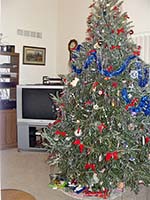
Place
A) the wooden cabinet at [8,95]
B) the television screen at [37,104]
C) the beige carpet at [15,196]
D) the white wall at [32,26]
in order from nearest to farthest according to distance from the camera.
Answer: the beige carpet at [15,196] < the television screen at [37,104] < the wooden cabinet at [8,95] < the white wall at [32,26]

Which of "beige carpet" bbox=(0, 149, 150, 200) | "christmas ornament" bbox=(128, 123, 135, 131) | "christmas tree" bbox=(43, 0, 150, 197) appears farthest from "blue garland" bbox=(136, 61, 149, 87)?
"beige carpet" bbox=(0, 149, 150, 200)

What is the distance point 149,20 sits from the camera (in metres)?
5.12

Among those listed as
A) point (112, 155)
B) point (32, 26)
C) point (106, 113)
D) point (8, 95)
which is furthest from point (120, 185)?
point (32, 26)

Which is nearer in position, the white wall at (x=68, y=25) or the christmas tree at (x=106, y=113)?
the christmas tree at (x=106, y=113)

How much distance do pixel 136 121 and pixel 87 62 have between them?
654mm

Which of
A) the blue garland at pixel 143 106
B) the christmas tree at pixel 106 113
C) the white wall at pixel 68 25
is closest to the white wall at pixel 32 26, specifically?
the white wall at pixel 68 25

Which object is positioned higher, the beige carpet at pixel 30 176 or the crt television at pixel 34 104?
the crt television at pixel 34 104

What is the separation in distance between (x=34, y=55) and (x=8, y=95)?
1123 mm

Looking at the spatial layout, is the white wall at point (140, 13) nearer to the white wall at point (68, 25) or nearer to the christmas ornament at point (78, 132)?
the white wall at point (68, 25)

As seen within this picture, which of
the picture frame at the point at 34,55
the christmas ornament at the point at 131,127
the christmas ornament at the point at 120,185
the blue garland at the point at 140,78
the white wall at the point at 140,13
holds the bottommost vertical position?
the christmas ornament at the point at 120,185

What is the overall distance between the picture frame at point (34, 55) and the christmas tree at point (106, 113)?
13.3ft

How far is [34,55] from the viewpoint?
6.70 metres

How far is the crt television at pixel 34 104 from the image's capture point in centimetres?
574

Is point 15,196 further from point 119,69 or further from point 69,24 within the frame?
point 69,24
